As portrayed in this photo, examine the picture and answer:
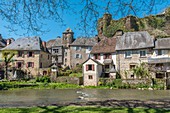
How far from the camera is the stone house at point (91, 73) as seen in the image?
3659 centimetres

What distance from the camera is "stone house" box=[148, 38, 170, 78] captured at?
3406cm

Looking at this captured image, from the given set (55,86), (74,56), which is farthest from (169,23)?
(55,86)

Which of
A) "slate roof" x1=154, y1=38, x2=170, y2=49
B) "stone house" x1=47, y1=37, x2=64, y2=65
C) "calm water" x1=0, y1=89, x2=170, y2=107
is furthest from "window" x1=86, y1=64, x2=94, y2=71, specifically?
"stone house" x1=47, y1=37, x2=64, y2=65

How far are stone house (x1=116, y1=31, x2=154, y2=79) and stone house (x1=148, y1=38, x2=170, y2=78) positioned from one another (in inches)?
39.0

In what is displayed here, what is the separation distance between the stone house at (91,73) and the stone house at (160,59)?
8622 millimetres

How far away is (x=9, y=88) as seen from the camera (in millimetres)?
31219

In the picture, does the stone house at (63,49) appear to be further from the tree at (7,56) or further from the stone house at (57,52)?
the tree at (7,56)

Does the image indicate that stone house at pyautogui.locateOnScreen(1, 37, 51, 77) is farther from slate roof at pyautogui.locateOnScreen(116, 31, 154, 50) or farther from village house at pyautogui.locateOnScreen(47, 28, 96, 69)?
slate roof at pyautogui.locateOnScreen(116, 31, 154, 50)

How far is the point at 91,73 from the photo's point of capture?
37094 millimetres

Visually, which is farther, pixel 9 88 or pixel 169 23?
Answer: pixel 169 23

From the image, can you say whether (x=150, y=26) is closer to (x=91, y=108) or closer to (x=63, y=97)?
(x=63, y=97)

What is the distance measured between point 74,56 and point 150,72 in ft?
73.4

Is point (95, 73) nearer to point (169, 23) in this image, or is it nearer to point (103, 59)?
point (103, 59)

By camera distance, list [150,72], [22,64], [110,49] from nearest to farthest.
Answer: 1. [150,72]
2. [110,49]
3. [22,64]
